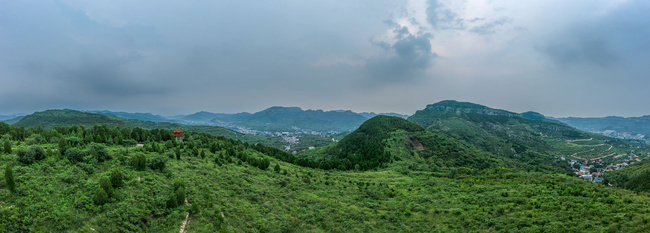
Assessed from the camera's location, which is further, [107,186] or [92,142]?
[92,142]

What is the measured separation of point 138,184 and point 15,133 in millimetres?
31407

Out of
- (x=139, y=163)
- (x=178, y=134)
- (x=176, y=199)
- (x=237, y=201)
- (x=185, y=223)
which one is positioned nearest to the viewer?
(x=185, y=223)

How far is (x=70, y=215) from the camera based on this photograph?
1727 cm

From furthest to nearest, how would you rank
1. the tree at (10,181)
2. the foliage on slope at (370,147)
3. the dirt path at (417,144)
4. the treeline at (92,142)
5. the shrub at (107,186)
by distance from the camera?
the dirt path at (417,144) < the foliage on slope at (370,147) < the treeline at (92,142) < the shrub at (107,186) < the tree at (10,181)

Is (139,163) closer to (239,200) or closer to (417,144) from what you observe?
(239,200)

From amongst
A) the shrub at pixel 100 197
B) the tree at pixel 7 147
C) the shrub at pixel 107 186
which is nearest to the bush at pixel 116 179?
the shrub at pixel 107 186

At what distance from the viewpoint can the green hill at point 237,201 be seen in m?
18.4

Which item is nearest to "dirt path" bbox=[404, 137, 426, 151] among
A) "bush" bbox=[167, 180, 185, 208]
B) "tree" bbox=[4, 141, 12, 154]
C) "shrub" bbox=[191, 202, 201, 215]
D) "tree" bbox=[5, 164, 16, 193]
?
"shrub" bbox=[191, 202, 201, 215]

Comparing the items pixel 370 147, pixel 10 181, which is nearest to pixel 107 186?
pixel 10 181

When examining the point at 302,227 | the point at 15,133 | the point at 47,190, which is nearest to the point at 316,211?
the point at 302,227

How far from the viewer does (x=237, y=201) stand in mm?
27844

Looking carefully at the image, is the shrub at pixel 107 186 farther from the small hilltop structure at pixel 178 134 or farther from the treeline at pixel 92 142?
the small hilltop structure at pixel 178 134

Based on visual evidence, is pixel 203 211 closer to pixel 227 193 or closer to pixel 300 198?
pixel 227 193

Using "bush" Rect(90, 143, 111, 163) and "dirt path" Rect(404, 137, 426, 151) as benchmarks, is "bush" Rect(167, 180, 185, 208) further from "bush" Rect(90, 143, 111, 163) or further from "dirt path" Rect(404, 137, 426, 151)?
"dirt path" Rect(404, 137, 426, 151)
